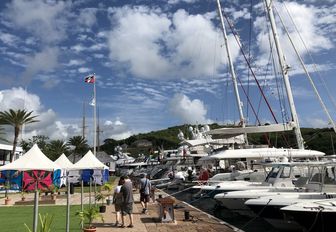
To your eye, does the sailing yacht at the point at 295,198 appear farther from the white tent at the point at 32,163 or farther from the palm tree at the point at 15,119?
the palm tree at the point at 15,119

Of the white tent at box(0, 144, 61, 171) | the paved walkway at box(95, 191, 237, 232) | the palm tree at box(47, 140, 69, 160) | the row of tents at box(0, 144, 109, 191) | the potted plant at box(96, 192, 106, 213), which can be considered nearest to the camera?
the paved walkway at box(95, 191, 237, 232)

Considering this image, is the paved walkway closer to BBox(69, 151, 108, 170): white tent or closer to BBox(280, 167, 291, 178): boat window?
BBox(280, 167, 291, 178): boat window

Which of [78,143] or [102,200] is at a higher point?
[78,143]

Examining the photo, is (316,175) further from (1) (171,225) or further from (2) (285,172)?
(1) (171,225)

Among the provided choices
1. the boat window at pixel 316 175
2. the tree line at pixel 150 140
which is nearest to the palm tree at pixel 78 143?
the tree line at pixel 150 140

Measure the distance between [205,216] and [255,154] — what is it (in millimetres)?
9785

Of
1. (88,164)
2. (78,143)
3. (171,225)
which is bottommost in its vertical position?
(171,225)

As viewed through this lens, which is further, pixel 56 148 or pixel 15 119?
pixel 56 148

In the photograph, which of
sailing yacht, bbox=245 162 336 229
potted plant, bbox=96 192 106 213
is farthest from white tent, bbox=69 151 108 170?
sailing yacht, bbox=245 162 336 229

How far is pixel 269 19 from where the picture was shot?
81.9ft

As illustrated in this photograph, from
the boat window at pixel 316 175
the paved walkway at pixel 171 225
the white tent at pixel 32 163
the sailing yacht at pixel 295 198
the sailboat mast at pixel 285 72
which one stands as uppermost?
the sailboat mast at pixel 285 72

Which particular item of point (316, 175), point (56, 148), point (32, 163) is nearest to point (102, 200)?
point (32, 163)

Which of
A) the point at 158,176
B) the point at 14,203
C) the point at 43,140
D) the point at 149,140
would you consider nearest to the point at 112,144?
the point at 149,140

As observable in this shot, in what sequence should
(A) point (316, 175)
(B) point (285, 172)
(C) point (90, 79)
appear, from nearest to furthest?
(A) point (316, 175), (B) point (285, 172), (C) point (90, 79)
